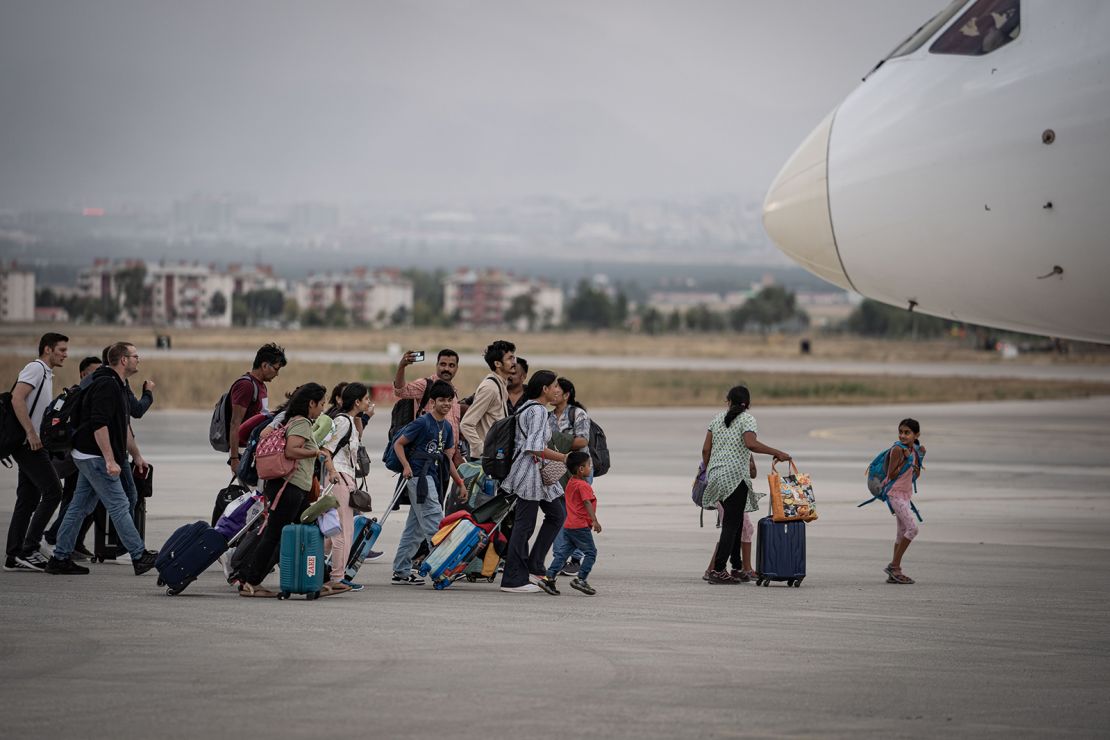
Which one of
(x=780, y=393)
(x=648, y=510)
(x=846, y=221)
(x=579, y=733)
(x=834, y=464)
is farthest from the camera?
(x=780, y=393)

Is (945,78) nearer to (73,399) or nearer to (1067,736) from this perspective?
(1067,736)

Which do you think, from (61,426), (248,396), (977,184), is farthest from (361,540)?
(977,184)

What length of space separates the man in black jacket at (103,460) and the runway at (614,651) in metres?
0.27

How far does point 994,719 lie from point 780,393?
4866cm

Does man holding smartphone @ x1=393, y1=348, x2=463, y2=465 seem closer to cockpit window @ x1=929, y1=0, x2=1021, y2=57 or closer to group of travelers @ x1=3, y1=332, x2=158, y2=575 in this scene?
Answer: group of travelers @ x1=3, y1=332, x2=158, y2=575

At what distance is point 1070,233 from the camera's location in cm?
1162

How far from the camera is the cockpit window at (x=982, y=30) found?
1172 cm

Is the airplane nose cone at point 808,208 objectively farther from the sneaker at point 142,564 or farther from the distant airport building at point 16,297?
the distant airport building at point 16,297

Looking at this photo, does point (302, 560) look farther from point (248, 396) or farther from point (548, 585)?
point (248, 396)

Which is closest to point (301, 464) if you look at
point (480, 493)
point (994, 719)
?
point (480, 493)

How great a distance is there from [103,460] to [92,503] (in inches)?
20.6

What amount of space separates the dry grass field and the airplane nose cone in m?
31.5

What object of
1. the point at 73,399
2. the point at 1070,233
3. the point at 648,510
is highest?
the point at 1070,233

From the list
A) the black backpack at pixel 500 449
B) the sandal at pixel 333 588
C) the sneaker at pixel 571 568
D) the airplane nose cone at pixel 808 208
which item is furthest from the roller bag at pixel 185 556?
the airplane nose cone at pixel 808 208
